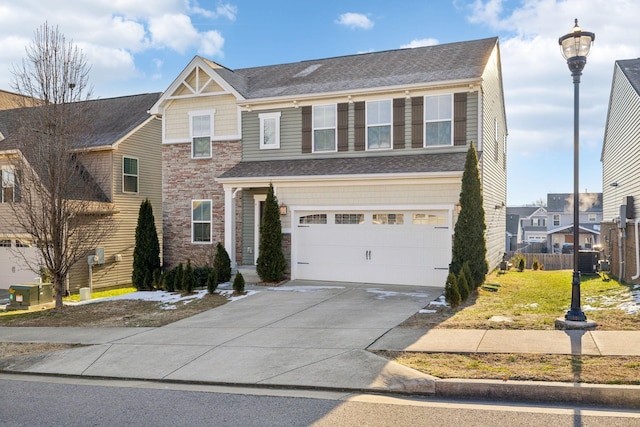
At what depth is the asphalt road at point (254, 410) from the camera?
228 inches

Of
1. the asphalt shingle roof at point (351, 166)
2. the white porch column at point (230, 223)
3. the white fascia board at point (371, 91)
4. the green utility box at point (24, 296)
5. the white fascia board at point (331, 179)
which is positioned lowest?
the green utility box at point (24, 296)

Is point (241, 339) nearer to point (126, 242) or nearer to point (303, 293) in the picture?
point (303, 293)

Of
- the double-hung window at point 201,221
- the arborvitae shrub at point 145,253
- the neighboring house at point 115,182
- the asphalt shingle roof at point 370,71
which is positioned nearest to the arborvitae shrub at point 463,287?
the asphalt shingle roof at point 370,71

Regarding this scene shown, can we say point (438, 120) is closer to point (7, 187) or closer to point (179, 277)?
point (179, 277)

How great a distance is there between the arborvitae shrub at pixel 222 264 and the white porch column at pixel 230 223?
0.46 metres

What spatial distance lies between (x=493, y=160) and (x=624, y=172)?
4.56 metres

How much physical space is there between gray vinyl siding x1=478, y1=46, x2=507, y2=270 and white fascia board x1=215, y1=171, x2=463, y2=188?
5.49ft

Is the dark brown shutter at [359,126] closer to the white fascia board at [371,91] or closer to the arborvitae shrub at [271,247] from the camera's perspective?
the white fascia board at [371,91]

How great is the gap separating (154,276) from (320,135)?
7195 millimetres

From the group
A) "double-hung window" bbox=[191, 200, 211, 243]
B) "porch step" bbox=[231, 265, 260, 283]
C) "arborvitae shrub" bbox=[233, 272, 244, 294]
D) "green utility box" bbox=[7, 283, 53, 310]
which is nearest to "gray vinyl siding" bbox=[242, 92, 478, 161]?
"double-hung window" bbox=[191, 200, 211, 243]

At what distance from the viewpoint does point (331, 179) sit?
16.5 m

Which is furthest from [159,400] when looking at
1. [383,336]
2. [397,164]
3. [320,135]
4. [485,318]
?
[320,135]

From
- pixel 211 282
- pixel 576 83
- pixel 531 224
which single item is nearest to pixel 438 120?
pixel 576 83

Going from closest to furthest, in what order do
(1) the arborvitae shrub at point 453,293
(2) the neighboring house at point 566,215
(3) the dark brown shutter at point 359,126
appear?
(1) the arborvitae shrub at point 453,293, (3) the dark brown shutter at point 359,126, (2) the neighboring house at point 566,215
